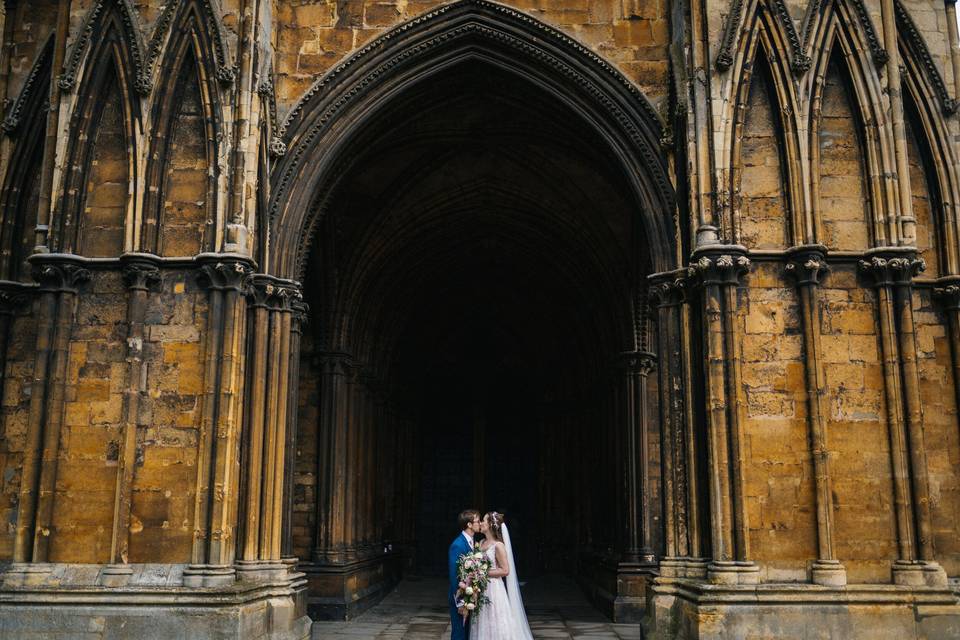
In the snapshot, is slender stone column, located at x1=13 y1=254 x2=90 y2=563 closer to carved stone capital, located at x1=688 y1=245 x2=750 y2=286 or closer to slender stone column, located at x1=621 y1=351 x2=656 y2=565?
carved stone capital, located at x1=688 y1=245 x2=750 y2=286

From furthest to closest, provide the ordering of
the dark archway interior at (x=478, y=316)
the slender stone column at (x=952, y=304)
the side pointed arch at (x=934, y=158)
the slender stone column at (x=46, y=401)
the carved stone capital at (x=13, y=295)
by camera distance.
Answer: the dark archway interior at (x=478, y=316) → the side pointed arch at (x=934, y=158) → the carved stone capital at (x=13, y=295) → the slender stone column at (x=952, y=304) → the slender stone column at (x=46, y=401)

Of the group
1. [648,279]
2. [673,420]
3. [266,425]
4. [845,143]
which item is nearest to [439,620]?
[266,425]

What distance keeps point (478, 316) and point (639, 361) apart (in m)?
7.65

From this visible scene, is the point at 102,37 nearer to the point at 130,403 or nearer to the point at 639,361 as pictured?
the point at 130,403

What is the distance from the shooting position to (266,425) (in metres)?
11.3

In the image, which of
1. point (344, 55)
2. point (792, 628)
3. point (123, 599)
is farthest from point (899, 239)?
point (123, 599)

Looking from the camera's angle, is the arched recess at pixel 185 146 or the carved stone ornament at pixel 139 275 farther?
the arched recess at pixel 185 146

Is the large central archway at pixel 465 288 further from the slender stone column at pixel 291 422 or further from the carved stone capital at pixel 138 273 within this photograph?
the carved stone capital at pixel 138 273

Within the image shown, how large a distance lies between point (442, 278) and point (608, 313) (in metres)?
4.25

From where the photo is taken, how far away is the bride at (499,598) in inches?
335

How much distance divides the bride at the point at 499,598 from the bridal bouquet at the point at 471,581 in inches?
5.5

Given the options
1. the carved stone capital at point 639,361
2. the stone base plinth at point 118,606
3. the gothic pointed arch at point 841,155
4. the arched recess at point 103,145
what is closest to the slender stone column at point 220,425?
the stone base plinth at point 118,606

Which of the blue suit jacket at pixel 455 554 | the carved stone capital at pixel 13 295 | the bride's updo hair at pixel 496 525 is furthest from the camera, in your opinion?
the carved stone capital at pixel 13 295

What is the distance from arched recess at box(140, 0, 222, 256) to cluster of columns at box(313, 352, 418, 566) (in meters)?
6.07
